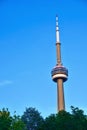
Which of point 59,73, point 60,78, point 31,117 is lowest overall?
point 31,117

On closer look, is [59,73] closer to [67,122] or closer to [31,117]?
[31,117]

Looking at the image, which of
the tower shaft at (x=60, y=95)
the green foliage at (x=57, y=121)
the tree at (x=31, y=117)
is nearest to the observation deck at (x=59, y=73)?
the tower shaft at (x=60, y=95)

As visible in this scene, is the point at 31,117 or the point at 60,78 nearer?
the point at 31,117

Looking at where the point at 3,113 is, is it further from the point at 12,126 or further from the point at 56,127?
the point at 56,127

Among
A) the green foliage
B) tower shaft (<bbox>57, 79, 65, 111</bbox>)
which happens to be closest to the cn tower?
tower shaft (<bbox>57, 79, 65, 111</bbox>)

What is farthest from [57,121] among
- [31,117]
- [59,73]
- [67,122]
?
[59,73]

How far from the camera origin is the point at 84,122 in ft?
219

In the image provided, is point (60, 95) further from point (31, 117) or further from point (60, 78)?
point (31, 117)

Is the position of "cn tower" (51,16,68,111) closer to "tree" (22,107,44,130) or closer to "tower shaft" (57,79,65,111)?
"tower shaft" (57,79,65,111)

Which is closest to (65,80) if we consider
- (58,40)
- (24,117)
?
(58,40)

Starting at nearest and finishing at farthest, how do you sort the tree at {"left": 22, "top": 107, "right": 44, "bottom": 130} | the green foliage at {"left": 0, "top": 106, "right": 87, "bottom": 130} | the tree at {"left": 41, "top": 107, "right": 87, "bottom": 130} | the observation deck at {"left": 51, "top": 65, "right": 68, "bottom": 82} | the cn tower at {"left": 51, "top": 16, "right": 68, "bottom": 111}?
the green foliage at {"left": 0, "top": 106, "right": 87, "bottom": 130}, the tree at {"left": 41, "top": 107, "right": 87, "bottom": 130}, the tree at {"left": 22, "top": 107, "right": 44, "bottom": 130}, the cn tower at {"left": 51, "top": 16, "right": 68, "bottom": 111}, the observation deck at {"left": 51, "top": 65, "right": 68, "bottom": 82}

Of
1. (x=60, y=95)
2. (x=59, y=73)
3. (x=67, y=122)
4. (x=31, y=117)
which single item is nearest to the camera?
(x=67, y=122)

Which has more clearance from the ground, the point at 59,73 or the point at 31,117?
the point at 59,73

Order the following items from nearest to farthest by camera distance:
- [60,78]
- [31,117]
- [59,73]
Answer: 1. [31,117]
2. [59,73]
3. [60,78]
